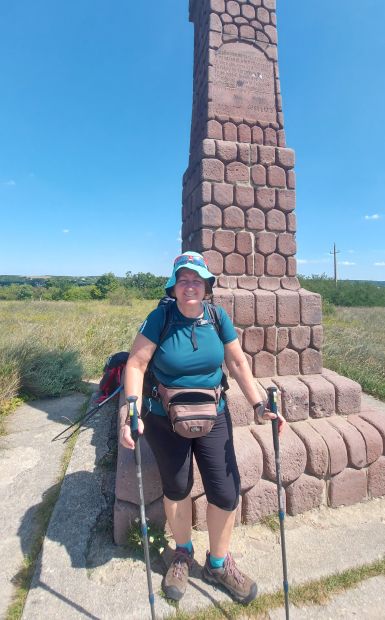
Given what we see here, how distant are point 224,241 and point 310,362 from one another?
1468 mm

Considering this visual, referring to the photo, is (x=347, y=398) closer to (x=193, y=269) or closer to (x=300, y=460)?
(x=300, y=460)

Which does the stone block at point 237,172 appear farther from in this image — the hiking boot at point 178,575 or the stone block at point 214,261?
the hiking boot at point 178,575

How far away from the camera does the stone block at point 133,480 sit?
214 centimetres

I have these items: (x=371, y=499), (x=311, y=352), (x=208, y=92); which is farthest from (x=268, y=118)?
(x=371, y=499)

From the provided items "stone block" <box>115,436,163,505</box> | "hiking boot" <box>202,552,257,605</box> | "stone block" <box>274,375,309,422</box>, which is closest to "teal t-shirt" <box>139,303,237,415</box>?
"stone block" <box>115,436,163,505</box>

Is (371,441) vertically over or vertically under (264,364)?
under

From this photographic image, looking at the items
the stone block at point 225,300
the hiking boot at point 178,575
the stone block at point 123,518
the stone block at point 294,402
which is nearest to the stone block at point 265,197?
the stone block at point 225,300

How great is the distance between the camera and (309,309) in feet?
10.6

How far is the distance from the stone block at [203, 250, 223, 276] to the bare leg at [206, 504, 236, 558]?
6.49ft

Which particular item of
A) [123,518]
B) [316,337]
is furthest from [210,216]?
[123,518]

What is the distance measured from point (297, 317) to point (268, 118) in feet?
6.89

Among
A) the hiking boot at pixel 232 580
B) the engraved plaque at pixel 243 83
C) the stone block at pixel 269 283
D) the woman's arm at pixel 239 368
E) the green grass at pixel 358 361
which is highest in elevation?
the engraved plaque at pixel 243 83

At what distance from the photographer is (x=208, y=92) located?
10.8 feet

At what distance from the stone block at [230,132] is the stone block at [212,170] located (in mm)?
331
